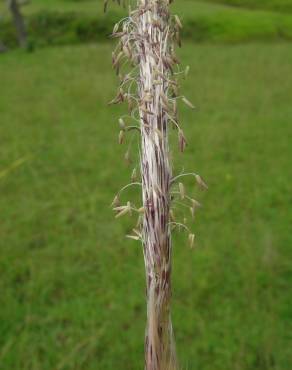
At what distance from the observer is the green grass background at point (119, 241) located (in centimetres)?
292

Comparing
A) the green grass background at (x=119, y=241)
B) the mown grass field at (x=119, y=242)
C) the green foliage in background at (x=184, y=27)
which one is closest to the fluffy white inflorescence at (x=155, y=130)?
the green grass background at (x=119, y=241)

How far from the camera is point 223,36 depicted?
1240 cm

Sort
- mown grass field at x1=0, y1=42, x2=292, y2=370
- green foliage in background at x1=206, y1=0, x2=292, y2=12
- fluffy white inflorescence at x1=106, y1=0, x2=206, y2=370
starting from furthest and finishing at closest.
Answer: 1. green foliage in background at x1=206, y1=0, x2=292, y2=12
2. mown grass field at x1=0, y1=42, x2=292, y2=370
3. fluffy white inflorescence at x1=106, y1=0, x2=206, y2=370

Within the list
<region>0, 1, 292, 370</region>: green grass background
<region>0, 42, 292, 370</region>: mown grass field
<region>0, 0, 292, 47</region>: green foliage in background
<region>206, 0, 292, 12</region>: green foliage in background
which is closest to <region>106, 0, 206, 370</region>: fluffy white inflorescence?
<region>0, 1, 292, 370</region>: green grass background

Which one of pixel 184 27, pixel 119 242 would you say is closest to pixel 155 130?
pixel 119 242

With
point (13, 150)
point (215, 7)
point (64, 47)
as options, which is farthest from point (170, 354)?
point (215, 7)

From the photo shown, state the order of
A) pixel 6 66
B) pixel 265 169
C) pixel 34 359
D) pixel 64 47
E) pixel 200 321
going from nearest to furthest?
pixel 34 359
pixel 200 321
pixel 265 169
pixel 6 66
pixel 64 47

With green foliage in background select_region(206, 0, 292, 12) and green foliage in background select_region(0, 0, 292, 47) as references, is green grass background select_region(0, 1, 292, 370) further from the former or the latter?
green foliage in background select_region(206, 0, 292, 12)

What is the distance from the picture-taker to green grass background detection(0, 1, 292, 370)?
2.92 m

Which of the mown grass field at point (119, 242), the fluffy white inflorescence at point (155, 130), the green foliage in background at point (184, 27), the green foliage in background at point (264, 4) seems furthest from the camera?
the green foliage in background at point (264, 4)

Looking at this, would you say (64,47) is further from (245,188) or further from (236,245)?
(236,245)

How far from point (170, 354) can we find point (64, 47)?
452 inches

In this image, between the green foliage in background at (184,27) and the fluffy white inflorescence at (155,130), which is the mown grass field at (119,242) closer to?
the fluffy white inflorescence at (155,130)

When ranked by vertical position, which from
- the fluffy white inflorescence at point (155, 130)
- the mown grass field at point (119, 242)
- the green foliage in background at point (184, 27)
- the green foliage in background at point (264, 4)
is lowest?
the mown grass field at point (119, 242)
